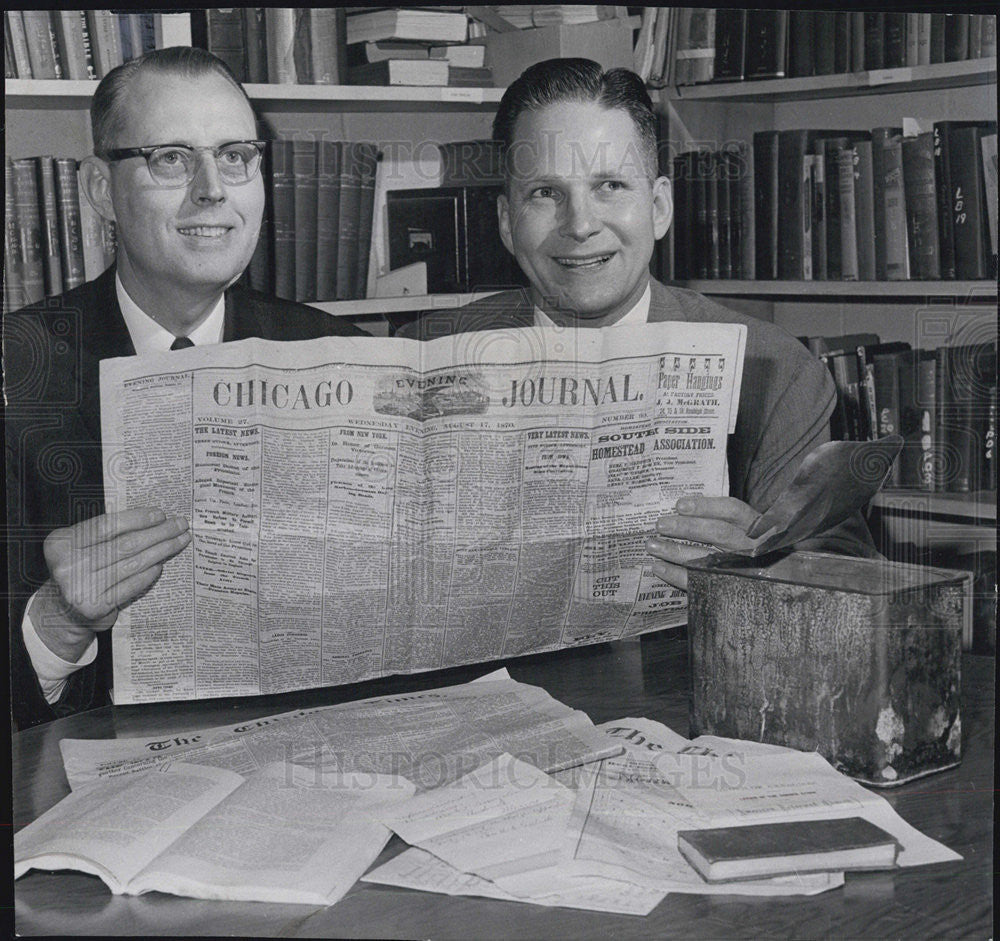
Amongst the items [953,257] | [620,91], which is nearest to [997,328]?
[953,257]

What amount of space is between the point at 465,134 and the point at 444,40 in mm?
167

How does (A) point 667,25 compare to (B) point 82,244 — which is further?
(A) point 667,25

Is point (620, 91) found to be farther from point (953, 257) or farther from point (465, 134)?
point (953, 257)

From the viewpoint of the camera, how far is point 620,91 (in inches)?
56.0

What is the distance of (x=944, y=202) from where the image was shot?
1.79 metres

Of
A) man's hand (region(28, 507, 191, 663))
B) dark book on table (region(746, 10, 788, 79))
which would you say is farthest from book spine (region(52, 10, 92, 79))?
dark book on table (region(746, 10, 788, 79))

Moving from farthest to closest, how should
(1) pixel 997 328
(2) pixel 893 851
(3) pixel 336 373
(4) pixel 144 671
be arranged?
(1) pixel 997 328 → (3) pixel 336 373 → (4) pixel 144 671 → (2) pixel 893 851

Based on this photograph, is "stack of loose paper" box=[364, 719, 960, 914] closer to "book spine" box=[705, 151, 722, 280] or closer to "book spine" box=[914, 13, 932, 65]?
"book spine" box=[705, 151, 722, 280]

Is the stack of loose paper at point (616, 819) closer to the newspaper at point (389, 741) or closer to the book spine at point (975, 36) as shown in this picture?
the newspaper at point (389, 741)

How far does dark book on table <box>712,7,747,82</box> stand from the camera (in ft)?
6.09

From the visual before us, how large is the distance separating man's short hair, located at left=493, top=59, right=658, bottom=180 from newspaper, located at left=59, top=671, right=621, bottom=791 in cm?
74

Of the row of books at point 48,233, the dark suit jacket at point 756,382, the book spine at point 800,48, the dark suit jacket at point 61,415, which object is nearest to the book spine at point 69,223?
the row of books at point 48,233

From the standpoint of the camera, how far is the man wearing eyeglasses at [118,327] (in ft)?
4.07

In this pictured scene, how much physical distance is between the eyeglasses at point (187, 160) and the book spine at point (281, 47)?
19cm
